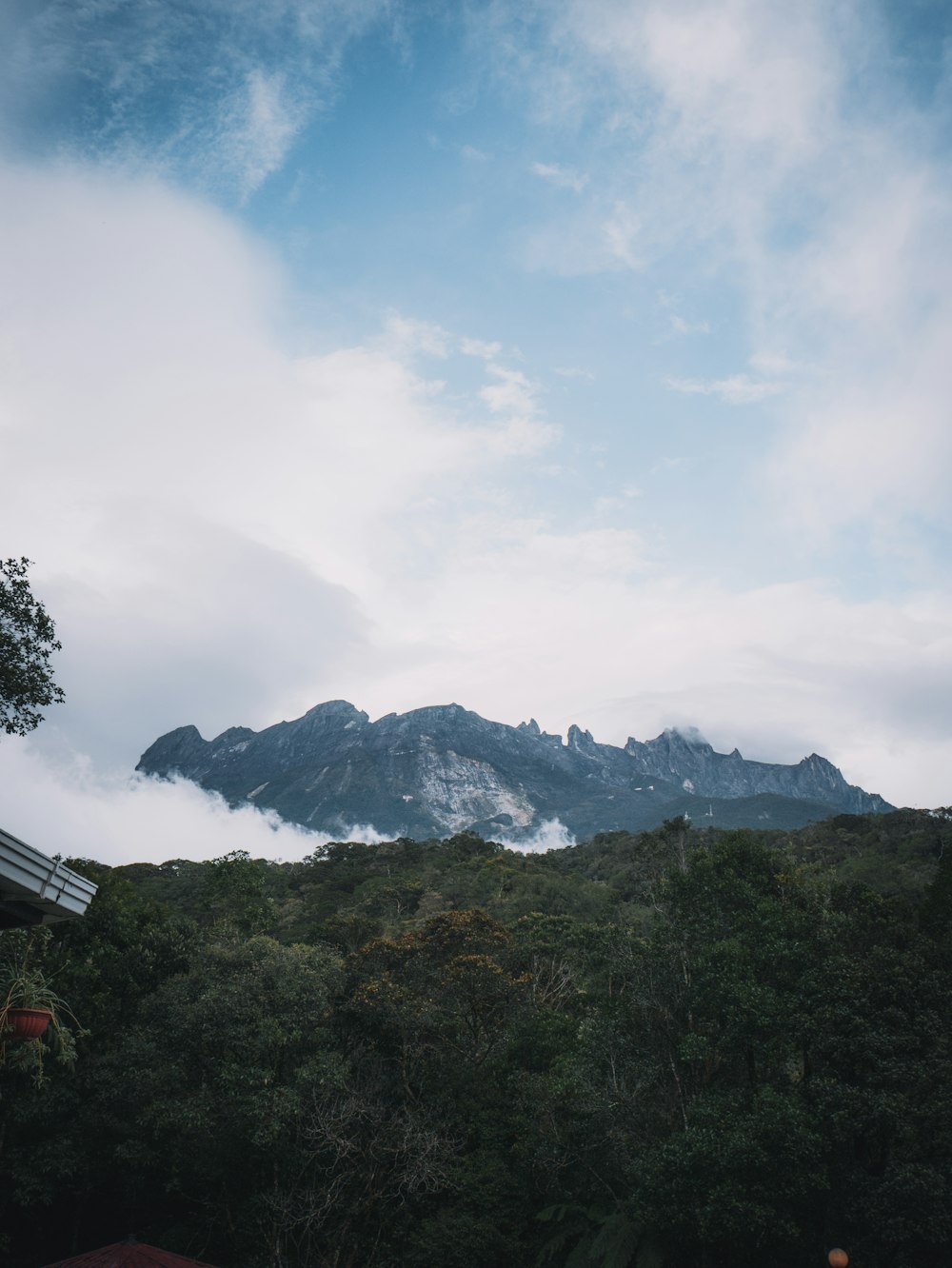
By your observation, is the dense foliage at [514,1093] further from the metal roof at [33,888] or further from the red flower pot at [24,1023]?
the metal roof at [33,888]

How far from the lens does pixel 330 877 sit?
63719 mm

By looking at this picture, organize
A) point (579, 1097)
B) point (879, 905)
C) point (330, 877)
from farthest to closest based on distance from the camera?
1. point (330, 877)
2. point (879, 905)
3. point (579, 1097)

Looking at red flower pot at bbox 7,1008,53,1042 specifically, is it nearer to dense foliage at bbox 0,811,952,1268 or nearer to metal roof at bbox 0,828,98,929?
metal roof at bbox 0,828,98,929

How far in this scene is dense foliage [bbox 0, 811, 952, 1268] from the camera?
39.3 feet

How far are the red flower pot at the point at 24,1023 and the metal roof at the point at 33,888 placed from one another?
2.11ft

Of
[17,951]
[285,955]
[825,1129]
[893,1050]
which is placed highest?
[893,1050]

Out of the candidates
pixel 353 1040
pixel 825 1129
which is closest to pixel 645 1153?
pixel 825 1129

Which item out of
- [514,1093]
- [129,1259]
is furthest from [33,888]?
[514,1093]

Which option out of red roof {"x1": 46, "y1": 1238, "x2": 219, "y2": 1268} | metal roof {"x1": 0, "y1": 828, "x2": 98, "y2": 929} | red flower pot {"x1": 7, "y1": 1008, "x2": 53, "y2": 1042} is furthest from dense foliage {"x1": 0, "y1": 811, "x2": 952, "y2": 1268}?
metal roof {"x1": 0, "y1": 828, "x2": 98, "y2": 929}

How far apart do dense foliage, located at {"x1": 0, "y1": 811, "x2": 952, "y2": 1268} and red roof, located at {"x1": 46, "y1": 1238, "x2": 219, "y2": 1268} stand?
6.55 feet

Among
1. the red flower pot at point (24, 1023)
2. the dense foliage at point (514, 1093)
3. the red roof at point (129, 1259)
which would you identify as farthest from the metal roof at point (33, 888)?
the red roof at point (129, 1259)

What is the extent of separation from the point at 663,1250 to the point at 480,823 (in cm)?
17550

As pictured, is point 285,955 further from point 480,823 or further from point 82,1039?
point 480,823

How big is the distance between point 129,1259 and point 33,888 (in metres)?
12.2
